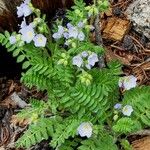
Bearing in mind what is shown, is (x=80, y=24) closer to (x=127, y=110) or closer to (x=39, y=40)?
(x=39, y=40)

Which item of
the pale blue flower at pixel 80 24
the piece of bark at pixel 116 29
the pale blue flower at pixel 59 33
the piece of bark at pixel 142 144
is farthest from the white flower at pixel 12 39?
the piece of bark at pixel 142 144

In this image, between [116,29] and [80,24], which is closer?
[80,24]

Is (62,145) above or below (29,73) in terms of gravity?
below

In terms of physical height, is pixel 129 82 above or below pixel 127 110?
above

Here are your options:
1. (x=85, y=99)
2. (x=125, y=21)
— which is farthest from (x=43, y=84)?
(x=125, y=21)

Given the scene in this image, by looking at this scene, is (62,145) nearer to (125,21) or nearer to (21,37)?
(21,37)

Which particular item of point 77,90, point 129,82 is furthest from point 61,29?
point 129,82
